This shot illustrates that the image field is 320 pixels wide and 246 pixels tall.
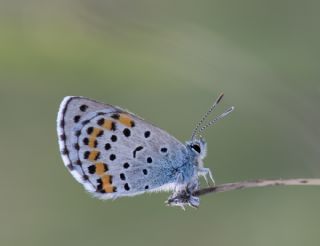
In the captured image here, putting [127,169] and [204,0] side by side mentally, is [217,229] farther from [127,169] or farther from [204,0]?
[204,0]

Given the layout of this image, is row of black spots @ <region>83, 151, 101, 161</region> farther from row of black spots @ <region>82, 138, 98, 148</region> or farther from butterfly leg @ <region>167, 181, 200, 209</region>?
butterfly leg @ <region>167, 181, 200, 209</region>

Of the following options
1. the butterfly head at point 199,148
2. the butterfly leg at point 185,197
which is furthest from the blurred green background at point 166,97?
the butterfly leg at point 185,197

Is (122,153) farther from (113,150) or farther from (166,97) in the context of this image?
(166,97)

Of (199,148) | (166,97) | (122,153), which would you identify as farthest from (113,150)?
(166,97)

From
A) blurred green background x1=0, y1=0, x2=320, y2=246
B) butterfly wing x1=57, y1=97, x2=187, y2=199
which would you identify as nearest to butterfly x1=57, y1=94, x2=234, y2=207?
butterfly wing x1=57, y1=97, x2=187, y2=199

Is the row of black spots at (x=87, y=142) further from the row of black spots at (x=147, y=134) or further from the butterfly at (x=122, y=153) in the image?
the row of black spots at (x=147, y=134)

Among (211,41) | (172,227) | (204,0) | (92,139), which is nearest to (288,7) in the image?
(204,0)
